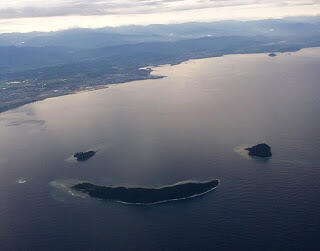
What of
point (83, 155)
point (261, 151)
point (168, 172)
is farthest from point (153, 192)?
point (261, 151)

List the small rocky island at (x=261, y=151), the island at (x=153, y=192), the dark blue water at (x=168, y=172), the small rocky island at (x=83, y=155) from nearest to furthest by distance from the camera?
1. the dark blue water at (x=168, y=172)
2. the island at (x=153, y=192)
3. the small rocky island at (x=261, y=151)
4. the small rocky island at (x=83, y=155)

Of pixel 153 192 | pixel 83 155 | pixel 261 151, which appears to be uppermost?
pixel 261 151

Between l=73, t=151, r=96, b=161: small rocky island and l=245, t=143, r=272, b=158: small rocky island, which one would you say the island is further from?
l=73, t=151, r=96, b=161: small rocky island

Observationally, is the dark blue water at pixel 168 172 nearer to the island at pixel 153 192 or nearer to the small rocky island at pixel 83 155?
the island at pixel 153 192

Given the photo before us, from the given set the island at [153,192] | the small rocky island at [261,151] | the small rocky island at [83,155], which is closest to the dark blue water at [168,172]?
the island at [153,192]

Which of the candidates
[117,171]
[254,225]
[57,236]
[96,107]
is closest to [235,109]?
[96,107]

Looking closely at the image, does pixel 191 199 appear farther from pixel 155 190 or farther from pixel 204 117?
pixel 204 117

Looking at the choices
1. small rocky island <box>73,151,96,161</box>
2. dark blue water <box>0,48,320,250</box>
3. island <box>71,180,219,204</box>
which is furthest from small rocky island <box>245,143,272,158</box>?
small rocky island <box>73,151,96,161</box>

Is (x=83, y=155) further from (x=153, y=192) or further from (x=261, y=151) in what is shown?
(x=261, y=151)
